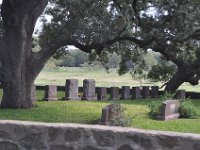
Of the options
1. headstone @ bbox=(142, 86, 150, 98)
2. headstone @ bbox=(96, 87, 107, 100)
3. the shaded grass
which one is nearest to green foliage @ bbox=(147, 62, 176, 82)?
headstone @ bbox=(142, 86, 150, 98)

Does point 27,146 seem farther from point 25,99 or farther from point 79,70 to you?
point 79,70

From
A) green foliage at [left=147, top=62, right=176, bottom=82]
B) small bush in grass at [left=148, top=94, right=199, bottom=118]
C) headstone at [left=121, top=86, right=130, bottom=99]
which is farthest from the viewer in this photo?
green foliage at [left=147, top=62, right=176, bottom=82]

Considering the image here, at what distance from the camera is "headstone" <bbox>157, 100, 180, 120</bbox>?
15.9 meters

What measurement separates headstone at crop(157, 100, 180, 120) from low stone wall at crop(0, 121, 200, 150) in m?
10.7

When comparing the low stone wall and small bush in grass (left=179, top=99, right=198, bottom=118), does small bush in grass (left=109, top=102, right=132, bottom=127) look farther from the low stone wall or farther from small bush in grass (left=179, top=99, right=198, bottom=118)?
the low stone wall

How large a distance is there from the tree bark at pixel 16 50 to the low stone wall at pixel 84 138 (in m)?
13.2

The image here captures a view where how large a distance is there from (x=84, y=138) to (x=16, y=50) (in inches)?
545

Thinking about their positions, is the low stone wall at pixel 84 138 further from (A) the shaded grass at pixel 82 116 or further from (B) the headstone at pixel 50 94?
(B) the headstone at pixel 50 94

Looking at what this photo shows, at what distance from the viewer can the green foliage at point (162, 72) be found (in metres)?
33.4

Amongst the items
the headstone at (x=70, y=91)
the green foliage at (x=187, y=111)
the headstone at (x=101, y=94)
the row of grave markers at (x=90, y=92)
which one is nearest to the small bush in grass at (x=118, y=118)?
the green foliage at (x=187, y=111)

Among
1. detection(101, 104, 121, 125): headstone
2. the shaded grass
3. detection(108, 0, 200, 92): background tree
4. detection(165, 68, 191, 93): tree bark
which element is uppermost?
detection(108, 0, 200, 92): background tree

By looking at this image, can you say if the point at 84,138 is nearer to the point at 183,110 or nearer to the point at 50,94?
the point at 183,110

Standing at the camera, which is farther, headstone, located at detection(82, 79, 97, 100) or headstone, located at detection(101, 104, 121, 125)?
headstone, located at detection(82, 79, 97, 100)

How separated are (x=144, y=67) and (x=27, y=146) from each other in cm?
2709
